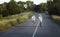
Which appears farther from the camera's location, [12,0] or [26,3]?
[26,3]

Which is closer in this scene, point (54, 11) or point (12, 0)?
point (54, 11)

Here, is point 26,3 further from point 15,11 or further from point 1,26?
point 1,26

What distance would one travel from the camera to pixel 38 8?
197 m

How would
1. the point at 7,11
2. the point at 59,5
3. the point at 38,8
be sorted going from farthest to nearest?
1. the point at 38,8
2. the point at 7,11
3. the point at 59,5

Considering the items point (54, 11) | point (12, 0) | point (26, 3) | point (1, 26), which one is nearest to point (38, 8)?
point (26, 3)

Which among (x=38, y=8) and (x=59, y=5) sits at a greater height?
(x=59, y=5)

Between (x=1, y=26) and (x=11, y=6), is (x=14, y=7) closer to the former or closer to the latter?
(x=11, y=6)

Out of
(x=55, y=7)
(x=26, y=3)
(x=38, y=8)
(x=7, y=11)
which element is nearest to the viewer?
(x=55, y=7)

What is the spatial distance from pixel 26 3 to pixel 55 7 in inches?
2498

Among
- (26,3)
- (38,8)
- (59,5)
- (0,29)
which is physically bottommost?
(38,8)

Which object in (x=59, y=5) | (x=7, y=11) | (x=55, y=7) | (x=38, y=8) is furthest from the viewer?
(x=38, y=8)

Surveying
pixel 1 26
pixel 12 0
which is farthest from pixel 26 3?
pixel 1 26

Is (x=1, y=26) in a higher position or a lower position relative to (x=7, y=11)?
higher

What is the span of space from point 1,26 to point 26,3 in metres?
112
